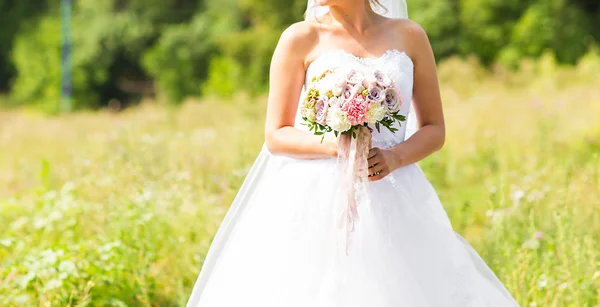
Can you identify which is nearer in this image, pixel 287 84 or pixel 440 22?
pixel 287 84

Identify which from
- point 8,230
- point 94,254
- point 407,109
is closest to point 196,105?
point 8,230

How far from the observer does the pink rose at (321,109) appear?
241cm

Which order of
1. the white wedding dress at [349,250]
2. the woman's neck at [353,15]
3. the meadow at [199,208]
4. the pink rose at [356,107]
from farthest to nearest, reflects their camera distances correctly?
the meadow at [199,208] < the woman's neck at [353,15] < the white wedding dress at [349,250] < the pink rose at [356,107]

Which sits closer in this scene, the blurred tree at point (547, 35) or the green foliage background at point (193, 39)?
the blurred tree at point (547, 35)

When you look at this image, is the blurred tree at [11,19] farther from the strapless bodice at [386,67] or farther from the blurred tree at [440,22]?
the strapless bodice at [386,67]

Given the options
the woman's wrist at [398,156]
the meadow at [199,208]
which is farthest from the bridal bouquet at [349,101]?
the meadow at [199,208]

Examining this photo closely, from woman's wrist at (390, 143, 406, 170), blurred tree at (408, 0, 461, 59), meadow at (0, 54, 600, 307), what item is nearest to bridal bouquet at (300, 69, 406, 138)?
woman's wrist at (390, 143, 406, 170)

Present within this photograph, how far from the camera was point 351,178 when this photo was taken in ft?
8.25

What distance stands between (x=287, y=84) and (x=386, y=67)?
38cm

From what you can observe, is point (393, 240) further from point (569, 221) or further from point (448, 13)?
point (448, 13)

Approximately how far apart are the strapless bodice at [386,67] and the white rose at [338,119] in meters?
0.34

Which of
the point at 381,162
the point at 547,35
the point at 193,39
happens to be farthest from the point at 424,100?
the point at 193,39

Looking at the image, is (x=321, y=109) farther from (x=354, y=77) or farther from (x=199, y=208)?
(x=199, y=208)

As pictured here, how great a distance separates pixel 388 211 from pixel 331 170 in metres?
0.26
